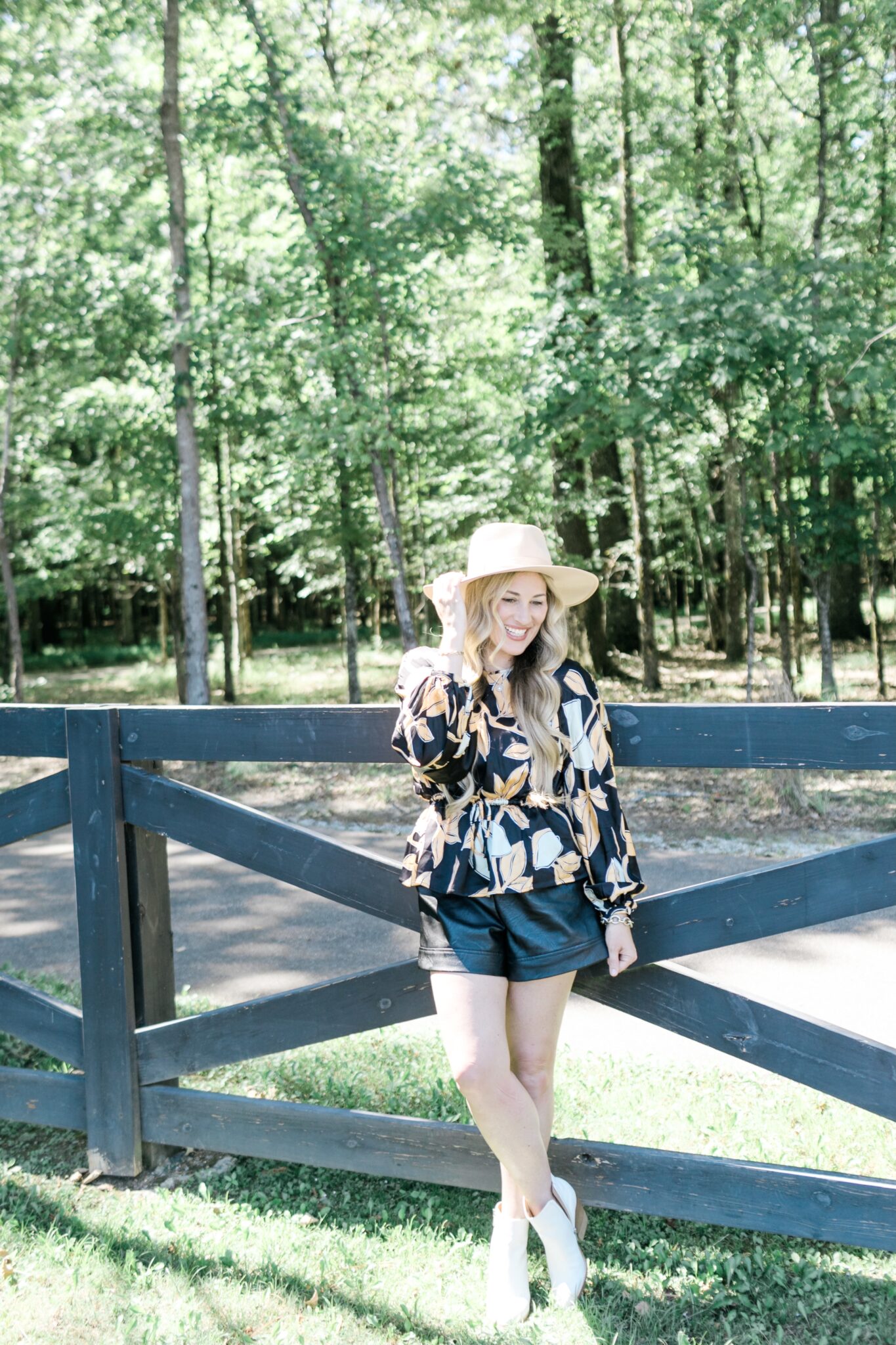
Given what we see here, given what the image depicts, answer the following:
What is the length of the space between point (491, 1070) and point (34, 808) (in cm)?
182

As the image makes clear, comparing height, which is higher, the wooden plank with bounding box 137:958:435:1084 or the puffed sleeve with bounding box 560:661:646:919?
the puffed sleeve with bounding box 560:661:646:919

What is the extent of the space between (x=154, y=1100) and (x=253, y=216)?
14921 millimetres

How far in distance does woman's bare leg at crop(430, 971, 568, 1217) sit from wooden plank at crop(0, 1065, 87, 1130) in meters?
1.60

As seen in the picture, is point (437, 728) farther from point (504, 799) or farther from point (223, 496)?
point (223, 496)

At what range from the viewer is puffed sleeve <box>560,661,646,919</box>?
106 inches

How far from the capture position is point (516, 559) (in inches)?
109

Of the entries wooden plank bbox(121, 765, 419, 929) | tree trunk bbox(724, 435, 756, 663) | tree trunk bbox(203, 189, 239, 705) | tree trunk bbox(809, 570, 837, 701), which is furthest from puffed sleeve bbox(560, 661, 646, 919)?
tree trunk bbox(724, 435, 756, 663)

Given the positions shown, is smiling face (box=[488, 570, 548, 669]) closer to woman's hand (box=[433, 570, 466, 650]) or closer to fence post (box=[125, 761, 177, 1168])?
woman's hand (box=[433, 570, 466, 650])

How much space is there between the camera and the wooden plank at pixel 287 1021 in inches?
123

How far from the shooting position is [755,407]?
1143cm

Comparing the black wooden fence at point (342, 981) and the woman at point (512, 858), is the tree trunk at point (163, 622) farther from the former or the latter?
the woman at point (512, 858)

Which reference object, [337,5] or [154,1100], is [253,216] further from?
[154,1100]

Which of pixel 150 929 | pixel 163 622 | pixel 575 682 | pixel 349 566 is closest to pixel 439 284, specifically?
pixel 349 566

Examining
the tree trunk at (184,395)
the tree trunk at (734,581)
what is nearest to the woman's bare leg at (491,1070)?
the tree trunk at (184,395)
